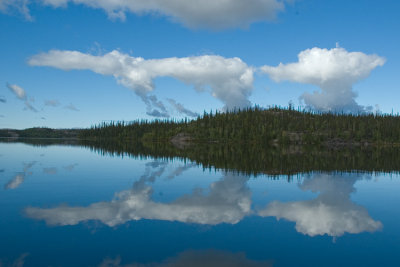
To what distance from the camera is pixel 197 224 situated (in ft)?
63.5

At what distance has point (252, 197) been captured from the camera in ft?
90.0

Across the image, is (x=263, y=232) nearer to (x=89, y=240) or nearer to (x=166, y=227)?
(x=166, y=227)

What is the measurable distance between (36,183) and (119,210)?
16201 millimetres

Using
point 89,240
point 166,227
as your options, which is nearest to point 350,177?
point 166,227

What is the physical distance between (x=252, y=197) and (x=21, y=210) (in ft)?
58.3

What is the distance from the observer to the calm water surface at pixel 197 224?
14242mm

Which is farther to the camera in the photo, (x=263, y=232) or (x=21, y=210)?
(x=21, y=210)

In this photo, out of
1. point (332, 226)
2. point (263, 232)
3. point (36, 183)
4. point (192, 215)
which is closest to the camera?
point (263, 232)

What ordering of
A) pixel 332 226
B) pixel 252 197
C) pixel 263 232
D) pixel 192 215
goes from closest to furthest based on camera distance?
pixel 263 232 < pixel 332 226 < pixel 192 215 < pixel 252 197

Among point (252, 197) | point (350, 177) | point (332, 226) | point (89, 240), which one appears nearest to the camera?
point (89, 240)

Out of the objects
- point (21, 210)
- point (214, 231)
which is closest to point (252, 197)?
point (214, 231)

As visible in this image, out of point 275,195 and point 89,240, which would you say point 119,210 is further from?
point 275,195

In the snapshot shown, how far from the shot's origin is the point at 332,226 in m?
19.5

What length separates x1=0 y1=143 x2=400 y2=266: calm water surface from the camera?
14242mm
